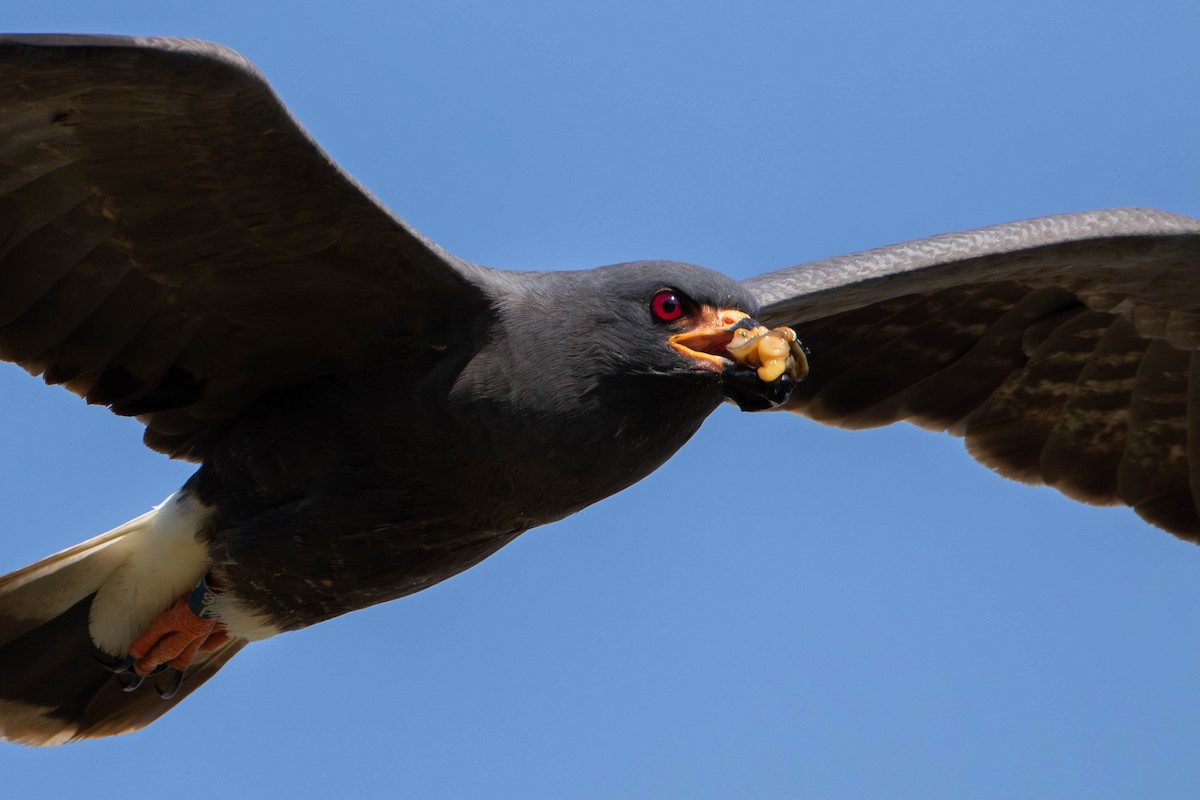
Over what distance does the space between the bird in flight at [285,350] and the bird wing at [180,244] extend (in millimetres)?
10

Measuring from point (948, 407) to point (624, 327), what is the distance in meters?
2.86

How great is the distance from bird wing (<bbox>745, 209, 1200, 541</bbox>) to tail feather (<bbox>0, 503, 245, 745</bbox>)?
3.09m

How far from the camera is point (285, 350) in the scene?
630 centimetres

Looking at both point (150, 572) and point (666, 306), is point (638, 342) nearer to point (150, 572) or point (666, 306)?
point (666, 306)

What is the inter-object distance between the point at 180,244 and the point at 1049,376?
13.9 ft

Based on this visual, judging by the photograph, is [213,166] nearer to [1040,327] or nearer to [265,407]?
[265,407]

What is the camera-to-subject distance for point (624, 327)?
19.1 ft

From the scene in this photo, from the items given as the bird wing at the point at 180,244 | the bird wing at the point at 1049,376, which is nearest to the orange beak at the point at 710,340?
the bird wing at the point at 180,244

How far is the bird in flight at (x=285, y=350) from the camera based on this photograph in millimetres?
5516

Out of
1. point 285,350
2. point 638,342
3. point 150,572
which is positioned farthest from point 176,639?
point 638,342

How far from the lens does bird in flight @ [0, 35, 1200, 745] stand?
5516mm

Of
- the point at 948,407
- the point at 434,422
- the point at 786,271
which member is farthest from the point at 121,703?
the point at 948,407

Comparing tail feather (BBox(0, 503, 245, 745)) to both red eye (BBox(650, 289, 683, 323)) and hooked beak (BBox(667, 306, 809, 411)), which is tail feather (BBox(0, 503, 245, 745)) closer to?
red eye (BBox(650, 289, 683, 323))

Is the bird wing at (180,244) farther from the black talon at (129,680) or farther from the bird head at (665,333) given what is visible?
the black talon at (129,680)
